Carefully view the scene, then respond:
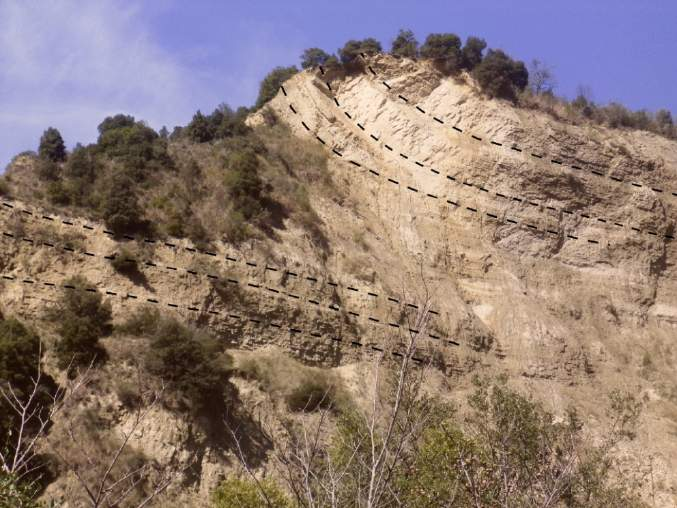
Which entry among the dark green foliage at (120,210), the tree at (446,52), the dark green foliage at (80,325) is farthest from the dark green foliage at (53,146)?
the tree at (446,52)

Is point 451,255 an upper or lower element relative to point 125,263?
upper

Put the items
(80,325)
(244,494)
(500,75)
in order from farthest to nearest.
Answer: (500,75)
(80,325)
(244,494)

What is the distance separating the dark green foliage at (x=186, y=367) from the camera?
66.6 feet

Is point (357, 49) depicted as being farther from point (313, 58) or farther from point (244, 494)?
point (244, 494)

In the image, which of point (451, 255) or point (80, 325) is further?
point (451, 255)

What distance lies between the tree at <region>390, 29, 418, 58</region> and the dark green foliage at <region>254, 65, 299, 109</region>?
5.43m

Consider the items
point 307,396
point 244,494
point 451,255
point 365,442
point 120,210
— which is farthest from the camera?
point 451,255

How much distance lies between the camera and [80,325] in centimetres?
2042

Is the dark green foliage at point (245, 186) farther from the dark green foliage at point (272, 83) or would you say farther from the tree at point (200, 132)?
the dark green foliage at point (272, 83)

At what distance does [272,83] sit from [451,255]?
14.8m

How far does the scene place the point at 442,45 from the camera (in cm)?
3775

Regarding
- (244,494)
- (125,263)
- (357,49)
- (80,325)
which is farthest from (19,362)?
(357,49)

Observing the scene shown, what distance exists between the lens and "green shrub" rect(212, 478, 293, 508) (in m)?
16.9

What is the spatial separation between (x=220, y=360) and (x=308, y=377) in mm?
2781
